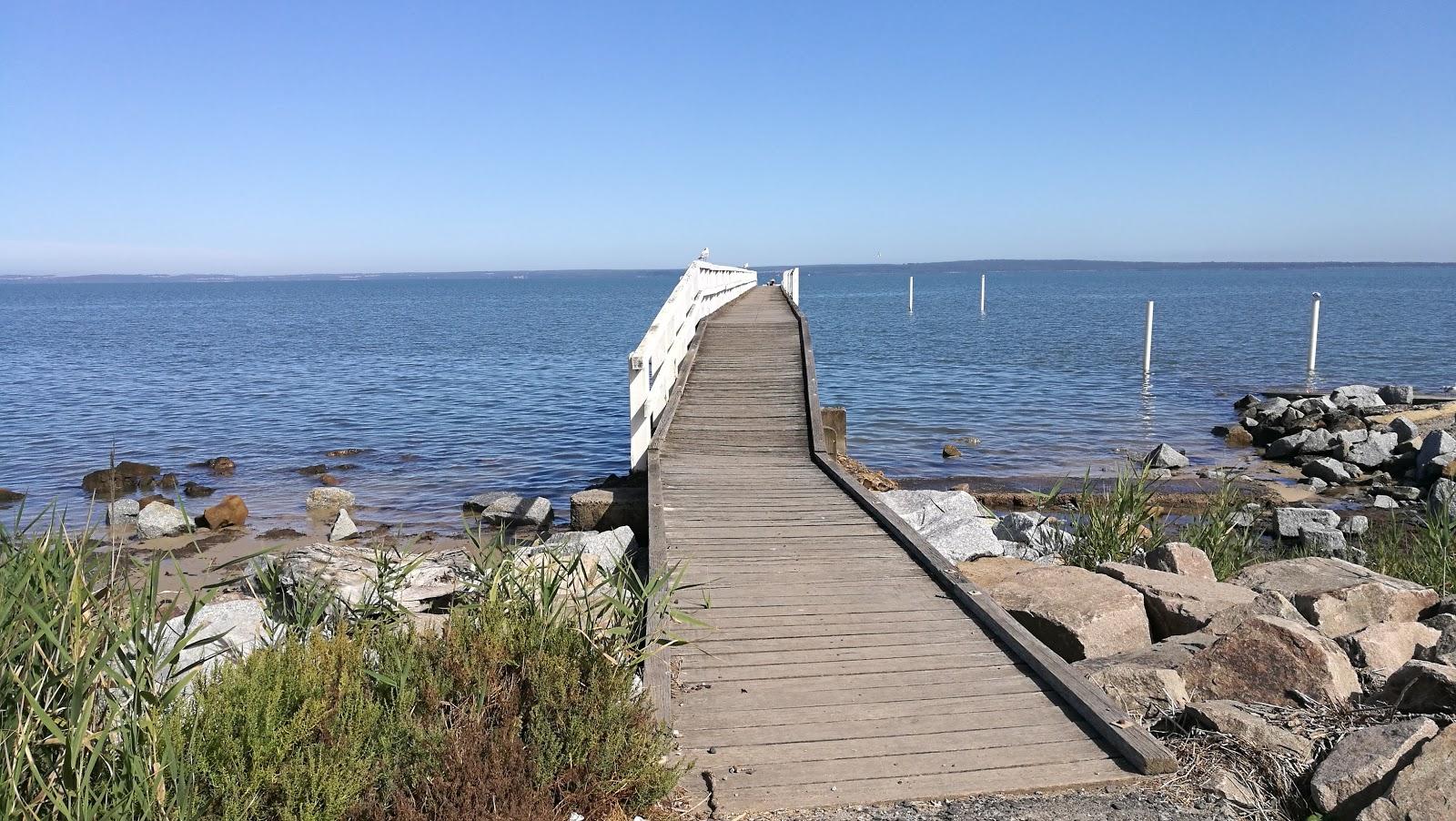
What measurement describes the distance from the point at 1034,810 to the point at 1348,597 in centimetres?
401

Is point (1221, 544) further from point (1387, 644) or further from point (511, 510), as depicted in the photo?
point (511, 510)

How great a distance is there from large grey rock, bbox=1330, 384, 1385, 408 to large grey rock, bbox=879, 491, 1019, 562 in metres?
16.1

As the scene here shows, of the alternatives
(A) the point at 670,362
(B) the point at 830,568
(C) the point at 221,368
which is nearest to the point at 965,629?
(B) the point at 830,568

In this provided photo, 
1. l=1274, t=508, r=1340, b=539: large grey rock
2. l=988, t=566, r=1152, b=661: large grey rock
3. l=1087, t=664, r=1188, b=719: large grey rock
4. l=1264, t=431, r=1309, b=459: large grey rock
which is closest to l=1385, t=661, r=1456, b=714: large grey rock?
l=1087, t=664, r=1188, b=719: large grey rock

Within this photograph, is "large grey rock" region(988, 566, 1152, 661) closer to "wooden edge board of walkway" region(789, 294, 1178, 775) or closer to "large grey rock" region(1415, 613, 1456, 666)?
"wooden edge board of walkway" region(789, 294, 1178, 775)

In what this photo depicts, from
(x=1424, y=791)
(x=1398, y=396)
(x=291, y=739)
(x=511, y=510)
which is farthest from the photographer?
(x=1398, y=396)

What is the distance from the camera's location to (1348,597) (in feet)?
21.9

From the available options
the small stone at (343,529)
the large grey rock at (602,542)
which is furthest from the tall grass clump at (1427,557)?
the small stone at (343,529)

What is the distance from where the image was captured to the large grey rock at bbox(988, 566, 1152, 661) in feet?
19.2

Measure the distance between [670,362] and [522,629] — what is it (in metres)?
8.27

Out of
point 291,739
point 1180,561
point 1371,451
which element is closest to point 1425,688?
point 1180,561

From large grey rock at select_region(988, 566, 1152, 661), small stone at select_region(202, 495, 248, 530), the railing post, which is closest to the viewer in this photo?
large grey rock at select_region(988, 566, 1152, 661)

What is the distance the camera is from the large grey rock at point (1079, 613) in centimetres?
585

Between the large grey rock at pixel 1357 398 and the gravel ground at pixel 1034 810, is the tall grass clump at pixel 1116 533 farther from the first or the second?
the large grey rock at pixel 1357 398
